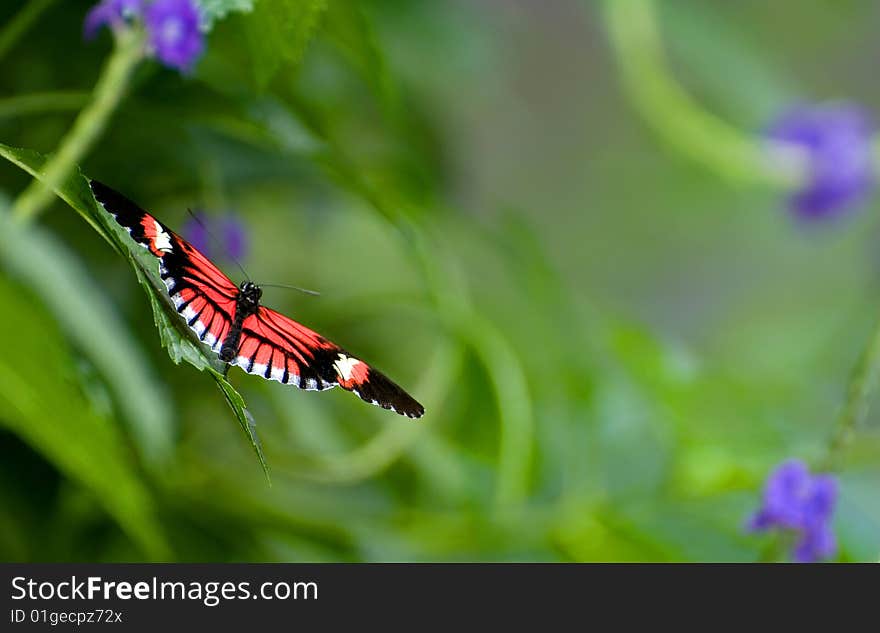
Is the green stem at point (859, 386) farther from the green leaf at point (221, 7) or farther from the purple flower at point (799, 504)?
the green leaf at point (221, 7)

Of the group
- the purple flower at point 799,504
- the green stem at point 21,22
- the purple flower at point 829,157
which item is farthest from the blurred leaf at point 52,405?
the purple flower at point 829,157

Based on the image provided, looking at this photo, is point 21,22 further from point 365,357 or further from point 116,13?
point 365,357

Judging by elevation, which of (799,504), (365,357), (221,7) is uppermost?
(365,357)

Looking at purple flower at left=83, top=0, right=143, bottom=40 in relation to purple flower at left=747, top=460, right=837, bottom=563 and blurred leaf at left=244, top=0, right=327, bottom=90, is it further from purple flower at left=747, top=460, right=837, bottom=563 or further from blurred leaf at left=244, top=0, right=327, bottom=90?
purple flower at left=747, top=460, right=837, bottom=563

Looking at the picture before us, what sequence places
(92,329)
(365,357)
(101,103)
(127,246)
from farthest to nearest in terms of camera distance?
(365,357)
(92,329)
(101,103)
(127,246)

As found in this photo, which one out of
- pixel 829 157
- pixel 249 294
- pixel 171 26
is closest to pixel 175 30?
pixel 171 26

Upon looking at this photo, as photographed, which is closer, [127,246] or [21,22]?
[127,246]

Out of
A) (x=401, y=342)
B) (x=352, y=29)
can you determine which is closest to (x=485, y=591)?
(x=352, y=29)

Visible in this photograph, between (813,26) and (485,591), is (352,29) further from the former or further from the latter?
(813,26)
